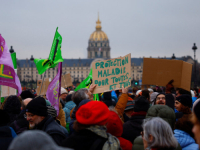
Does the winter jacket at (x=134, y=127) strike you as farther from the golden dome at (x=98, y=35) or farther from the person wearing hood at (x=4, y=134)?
the golden dome at (x=98, y=35)

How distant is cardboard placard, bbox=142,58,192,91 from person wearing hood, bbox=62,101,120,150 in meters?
2.48

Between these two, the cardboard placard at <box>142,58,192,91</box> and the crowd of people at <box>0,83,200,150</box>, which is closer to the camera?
the crowd of people at <box>0,83,200,150</box>

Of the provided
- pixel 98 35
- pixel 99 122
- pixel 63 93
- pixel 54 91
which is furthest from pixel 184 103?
pixel 98 35

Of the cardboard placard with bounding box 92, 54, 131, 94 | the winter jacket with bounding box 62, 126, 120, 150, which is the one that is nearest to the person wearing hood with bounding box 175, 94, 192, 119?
the cardboard placard with bounding box 92, 54, 131, 94

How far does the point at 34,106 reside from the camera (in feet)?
11.3

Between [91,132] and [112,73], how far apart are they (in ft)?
8.40

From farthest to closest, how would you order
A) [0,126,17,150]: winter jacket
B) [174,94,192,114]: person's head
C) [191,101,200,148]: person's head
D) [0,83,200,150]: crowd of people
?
[174,94,192,114]: person's head → [0,126,17,150]: winter jacket → [0,83,200,150]: crowd of people → [191,101,200,148]: person's head

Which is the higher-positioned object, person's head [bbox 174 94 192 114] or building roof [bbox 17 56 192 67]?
person's head [bbox 174 94 192 114]

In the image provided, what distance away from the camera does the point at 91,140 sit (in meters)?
2.62

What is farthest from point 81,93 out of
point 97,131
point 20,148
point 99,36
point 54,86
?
point 99,36

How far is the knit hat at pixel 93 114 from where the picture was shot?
104 inches

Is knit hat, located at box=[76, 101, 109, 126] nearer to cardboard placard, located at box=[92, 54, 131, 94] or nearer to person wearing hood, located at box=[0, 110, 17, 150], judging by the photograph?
person wearing hood, located at box=[0, 110, 17, 150]

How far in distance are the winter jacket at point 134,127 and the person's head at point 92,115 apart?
1.18 m

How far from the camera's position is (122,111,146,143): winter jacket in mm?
3816
